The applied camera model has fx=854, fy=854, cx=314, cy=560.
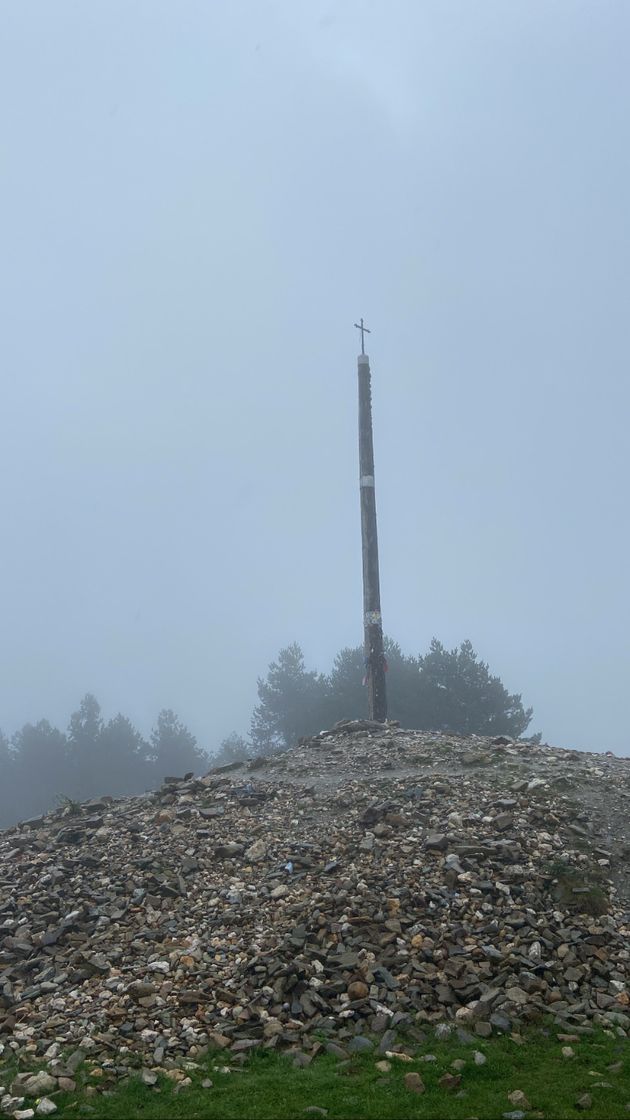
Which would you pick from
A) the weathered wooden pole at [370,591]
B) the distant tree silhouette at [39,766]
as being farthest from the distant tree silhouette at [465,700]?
the distant tree silhouette at [39,766]

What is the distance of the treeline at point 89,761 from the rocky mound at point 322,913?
60.0m

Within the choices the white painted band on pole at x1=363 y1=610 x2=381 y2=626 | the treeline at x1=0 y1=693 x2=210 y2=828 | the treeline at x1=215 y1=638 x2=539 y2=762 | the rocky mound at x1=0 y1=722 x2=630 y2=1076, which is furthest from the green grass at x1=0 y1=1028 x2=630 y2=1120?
the treeline at x1=0 y1=693 x2=210 y2=828

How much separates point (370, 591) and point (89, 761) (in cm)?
5782

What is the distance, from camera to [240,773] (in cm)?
2170

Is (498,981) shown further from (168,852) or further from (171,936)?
(168,852)

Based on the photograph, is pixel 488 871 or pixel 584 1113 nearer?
pixel 584 1113

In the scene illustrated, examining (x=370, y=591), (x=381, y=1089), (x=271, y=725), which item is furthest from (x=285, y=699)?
(x=381, y=1089)

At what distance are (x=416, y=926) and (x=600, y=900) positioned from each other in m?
2.95

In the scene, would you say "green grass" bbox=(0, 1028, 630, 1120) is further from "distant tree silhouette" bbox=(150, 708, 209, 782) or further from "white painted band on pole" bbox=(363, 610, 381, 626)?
"distant tree silhouette" bbox=(150, 708, 209, 782)

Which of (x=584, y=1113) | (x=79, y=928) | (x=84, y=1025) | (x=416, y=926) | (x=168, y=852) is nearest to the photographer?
(x=584, y=1113)

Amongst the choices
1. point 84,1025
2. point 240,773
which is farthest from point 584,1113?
point 240,773

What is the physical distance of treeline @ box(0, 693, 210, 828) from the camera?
76125 millimetres

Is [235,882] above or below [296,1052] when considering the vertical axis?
above

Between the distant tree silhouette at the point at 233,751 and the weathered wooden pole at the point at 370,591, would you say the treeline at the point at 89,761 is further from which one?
the weathered wooden pole at the point at 370,591
